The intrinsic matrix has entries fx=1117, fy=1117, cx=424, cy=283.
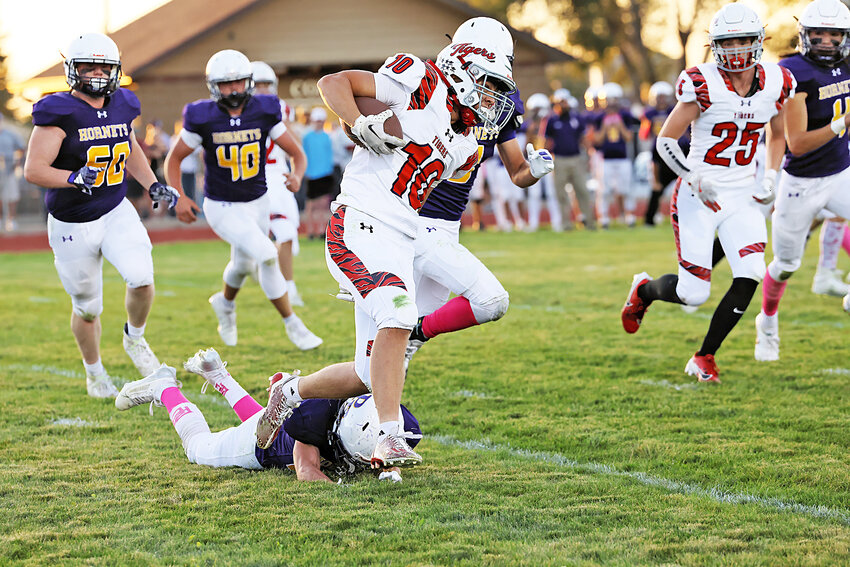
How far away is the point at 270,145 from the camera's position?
30.0ft

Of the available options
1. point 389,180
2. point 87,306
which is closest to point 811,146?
point 389,180

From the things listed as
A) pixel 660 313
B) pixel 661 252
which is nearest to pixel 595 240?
pixel 661 252

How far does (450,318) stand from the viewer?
4.66m

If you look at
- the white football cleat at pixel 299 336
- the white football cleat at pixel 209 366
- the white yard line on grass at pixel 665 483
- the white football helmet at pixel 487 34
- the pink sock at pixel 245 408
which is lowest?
the white yard line on grass at pixel 665 483

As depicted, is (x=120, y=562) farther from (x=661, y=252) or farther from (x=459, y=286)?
(x=661, y=252)

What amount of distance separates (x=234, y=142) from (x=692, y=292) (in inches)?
126

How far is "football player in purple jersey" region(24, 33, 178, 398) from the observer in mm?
5809

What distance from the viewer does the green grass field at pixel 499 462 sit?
341cm

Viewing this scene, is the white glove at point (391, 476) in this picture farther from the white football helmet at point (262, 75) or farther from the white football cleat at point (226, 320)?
the white football helmet at point (262, 75)

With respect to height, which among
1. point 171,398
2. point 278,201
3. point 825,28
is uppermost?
point 825,28

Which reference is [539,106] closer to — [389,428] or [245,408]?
[245,408]

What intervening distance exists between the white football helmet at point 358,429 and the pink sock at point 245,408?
63cm

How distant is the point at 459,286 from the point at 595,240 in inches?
435

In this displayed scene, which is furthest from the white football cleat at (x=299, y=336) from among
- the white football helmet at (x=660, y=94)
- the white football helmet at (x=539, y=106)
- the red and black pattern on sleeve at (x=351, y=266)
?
the white football helmet at (x=539, y=106)
